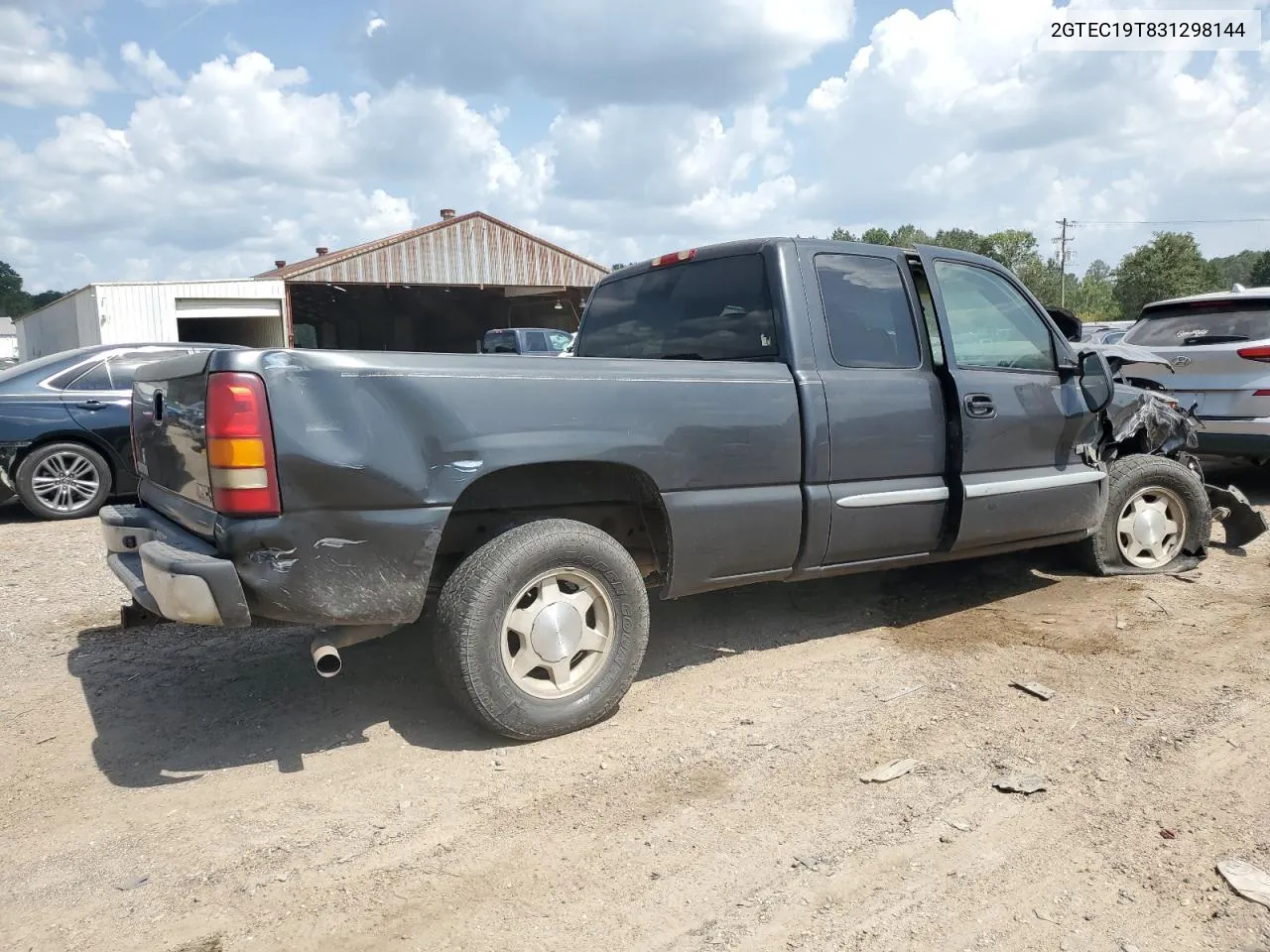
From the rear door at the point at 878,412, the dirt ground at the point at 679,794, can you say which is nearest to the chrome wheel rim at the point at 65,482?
the dirt ground at the point at 679,794

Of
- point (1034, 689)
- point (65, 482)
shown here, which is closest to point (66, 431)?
point (65, 482)

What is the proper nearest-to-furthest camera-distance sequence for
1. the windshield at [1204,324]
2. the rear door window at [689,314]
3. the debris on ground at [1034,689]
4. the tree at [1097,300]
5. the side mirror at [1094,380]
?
the debris on ground at [1034,689] < the rear door window at [689,314] < the side mirror at [1094,380] < the windshield at [1204,324] < the tree at [1097,300]

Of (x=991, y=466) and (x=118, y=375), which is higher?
(x=118, y=375)

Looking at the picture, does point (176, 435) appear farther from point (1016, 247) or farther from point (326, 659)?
point (1016, 247)

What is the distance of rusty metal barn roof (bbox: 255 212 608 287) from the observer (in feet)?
92.2

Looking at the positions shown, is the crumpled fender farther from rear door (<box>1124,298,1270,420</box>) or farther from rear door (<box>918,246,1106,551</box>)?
rear door (<box>1124,298,1270,420</box>)

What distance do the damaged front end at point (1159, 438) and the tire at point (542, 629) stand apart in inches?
123

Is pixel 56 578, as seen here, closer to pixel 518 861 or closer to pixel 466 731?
pixel 466 731

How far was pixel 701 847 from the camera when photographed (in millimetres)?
2822

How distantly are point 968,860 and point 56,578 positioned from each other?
19.3 ft

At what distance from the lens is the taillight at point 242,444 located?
298 cm

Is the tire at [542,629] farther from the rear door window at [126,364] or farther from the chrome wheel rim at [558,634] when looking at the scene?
the rear door window at [126,364]

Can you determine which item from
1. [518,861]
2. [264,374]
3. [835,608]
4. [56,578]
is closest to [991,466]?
[835,608]

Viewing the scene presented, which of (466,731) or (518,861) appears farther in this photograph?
(466,731)
